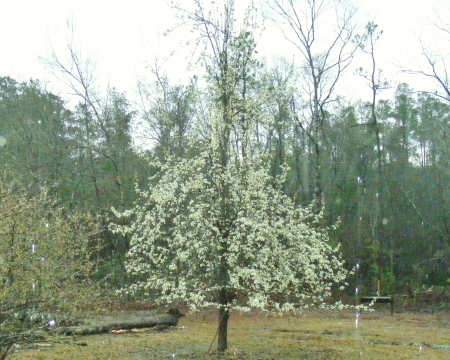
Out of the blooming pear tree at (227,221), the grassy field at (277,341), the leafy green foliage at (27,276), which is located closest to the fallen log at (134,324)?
the grassy field at (277,341)

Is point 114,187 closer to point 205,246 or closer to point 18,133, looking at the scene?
point 18,133

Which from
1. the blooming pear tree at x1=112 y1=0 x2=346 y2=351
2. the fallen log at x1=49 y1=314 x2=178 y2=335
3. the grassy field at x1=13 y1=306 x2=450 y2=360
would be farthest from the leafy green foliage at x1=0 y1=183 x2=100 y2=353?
the fallen log at x1=49 y1=314 x2=178 y2=335

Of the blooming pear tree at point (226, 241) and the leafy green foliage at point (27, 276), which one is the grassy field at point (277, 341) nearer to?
the leafy green foliage at point (27, 276)

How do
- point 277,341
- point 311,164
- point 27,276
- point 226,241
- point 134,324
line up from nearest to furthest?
point 27,276 → point 226,241 → point 277,341 → point 134,324 → point 311,164

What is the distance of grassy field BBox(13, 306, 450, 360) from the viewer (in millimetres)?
11614

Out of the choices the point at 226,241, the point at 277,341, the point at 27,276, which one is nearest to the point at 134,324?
the point at 277,341

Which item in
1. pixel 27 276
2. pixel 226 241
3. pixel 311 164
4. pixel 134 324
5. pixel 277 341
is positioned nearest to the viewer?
pixel 27 276

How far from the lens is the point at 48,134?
27703 millimetres

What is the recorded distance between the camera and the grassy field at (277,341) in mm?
11614

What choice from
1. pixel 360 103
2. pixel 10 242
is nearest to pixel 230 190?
pixel 10 242

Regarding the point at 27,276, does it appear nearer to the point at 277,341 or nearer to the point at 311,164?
the point at 277,341

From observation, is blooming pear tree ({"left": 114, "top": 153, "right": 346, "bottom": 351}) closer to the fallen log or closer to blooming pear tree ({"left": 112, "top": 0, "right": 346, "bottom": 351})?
blooming pear tree ({"left": 112, "top": 0, "right": 346, "bottom": 351})

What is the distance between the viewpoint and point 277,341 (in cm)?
1380

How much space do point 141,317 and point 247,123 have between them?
7667 mm
